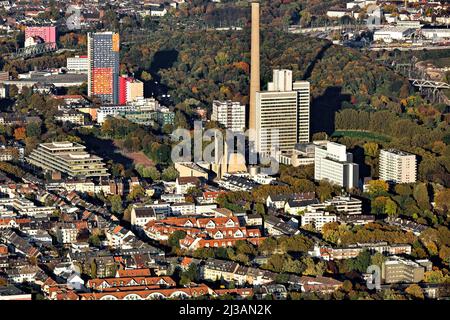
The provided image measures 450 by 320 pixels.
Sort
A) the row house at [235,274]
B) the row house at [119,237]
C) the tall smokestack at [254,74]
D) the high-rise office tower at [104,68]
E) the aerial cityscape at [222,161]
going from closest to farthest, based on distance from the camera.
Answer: the row house at [235,274]
the aerial cityscape at [222,161]
the row house at [119,237]
the tall smokestack at [254,74]
the high-rise office tower at [104,68]

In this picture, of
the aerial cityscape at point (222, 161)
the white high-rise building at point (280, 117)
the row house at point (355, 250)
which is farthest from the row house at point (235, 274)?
the white high-rise building at point (280, 117)

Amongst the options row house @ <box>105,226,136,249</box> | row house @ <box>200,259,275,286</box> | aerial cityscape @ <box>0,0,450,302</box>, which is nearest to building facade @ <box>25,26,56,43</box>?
aerial cityscape @ <box>0,0,450,302</box>

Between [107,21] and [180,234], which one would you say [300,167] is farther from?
[107,21]

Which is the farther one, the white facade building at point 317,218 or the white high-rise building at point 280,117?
the white high-rise building at point 280,117

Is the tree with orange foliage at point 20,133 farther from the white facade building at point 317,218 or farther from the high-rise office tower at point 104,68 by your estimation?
the white facade building at point 317,218
